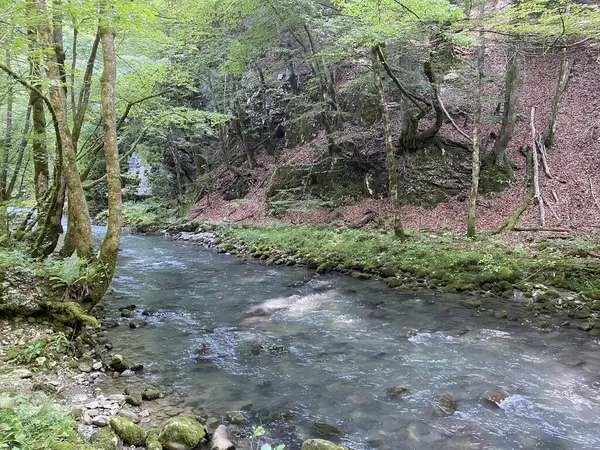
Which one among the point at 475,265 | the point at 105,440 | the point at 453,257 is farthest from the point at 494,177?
the point at 105,440

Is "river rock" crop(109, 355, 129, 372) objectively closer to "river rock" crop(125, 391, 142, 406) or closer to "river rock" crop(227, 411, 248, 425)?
"river rock" crop(125, 391, 142, 406)

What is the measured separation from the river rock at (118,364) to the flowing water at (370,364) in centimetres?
33

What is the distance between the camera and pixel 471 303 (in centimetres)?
892

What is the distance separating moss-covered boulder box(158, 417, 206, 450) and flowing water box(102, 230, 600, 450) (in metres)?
0.73

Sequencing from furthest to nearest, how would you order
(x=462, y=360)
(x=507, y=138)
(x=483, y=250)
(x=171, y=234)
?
(x=171, y=234)
(x=507, y=138)
(x=483, y=250)
(x=462, y=360)

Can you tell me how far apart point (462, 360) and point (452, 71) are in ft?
48.0

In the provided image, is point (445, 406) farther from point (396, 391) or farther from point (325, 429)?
point (325, 429)

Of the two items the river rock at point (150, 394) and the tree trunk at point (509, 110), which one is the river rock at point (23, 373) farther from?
the tree trunk at point (509, 110)

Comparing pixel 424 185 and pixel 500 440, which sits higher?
pixel 424 185

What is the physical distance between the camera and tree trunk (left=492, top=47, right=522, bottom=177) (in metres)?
14.7

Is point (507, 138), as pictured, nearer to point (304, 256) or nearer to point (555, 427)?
point (304, 256)

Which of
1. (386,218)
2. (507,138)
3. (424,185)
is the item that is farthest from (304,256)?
(507,138)

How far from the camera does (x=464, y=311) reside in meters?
8.66

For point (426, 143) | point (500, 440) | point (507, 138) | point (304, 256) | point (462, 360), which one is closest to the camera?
point (500, 440)
